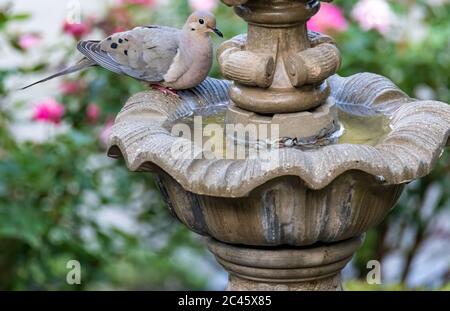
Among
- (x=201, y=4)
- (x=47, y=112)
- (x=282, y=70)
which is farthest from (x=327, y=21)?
(x=282, y=70)

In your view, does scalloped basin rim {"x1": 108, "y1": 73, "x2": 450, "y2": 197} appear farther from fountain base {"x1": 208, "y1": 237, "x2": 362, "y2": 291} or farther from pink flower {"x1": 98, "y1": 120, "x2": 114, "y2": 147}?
pink flower {"x1": 98, "y1": 120, "x2": 114, "y2": 147}

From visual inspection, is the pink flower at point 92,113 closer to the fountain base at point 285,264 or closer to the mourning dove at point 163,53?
the mourning dove at point 163,53

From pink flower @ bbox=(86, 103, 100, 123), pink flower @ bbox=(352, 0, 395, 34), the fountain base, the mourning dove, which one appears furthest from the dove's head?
pink flower @ bbox=(352, 0, 395, 34)

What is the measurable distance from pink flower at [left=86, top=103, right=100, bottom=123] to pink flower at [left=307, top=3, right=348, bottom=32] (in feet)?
3.24

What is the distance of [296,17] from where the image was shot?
8.88ft

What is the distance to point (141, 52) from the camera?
303cm

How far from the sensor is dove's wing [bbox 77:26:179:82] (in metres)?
3.01

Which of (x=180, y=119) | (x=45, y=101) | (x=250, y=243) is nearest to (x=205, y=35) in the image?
(x=180, y=119)

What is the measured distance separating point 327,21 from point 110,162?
3.76ft

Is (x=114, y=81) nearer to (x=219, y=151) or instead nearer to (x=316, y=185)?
(x=219, y=151)

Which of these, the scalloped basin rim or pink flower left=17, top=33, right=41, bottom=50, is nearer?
the scalloped basin rim

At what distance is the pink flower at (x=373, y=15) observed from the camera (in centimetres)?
426

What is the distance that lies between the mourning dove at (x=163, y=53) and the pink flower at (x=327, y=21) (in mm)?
1286

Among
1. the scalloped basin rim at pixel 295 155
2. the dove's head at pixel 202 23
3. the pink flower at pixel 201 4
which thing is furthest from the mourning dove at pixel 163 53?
the pink flower at pixel 201 4
